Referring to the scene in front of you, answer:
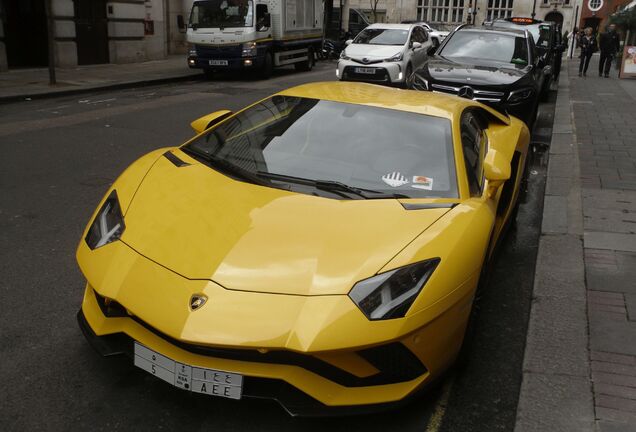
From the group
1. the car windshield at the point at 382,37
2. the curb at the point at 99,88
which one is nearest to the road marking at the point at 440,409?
the curb at the point at 99,88

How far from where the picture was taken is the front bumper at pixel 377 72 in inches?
609

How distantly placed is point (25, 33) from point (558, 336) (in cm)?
1822

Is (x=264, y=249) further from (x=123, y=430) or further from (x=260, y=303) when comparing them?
(x=123, y=430)

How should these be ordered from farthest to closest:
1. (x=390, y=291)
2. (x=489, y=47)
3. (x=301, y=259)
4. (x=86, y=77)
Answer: (x=86, y=77) → (x=489, y=47) → (x=301, y=259) → (x=390, y=291)

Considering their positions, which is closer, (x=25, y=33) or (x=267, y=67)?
(x=25, y=33)

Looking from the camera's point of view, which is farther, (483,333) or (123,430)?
(483,333)

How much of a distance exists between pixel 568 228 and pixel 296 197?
10.2ft

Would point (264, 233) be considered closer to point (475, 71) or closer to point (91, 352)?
point (91, 352)

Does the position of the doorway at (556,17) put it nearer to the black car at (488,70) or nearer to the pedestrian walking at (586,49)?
the pedestrian walking at (586,49)

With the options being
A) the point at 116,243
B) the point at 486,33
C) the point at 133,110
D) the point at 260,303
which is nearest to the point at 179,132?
the point at 133,110

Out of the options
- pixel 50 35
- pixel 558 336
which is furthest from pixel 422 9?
pixel 558 336

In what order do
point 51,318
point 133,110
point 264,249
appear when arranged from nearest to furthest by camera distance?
point 264,249, point 51,318, point 133,110

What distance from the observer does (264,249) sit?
2.76 m

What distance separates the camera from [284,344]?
2.36 meters
